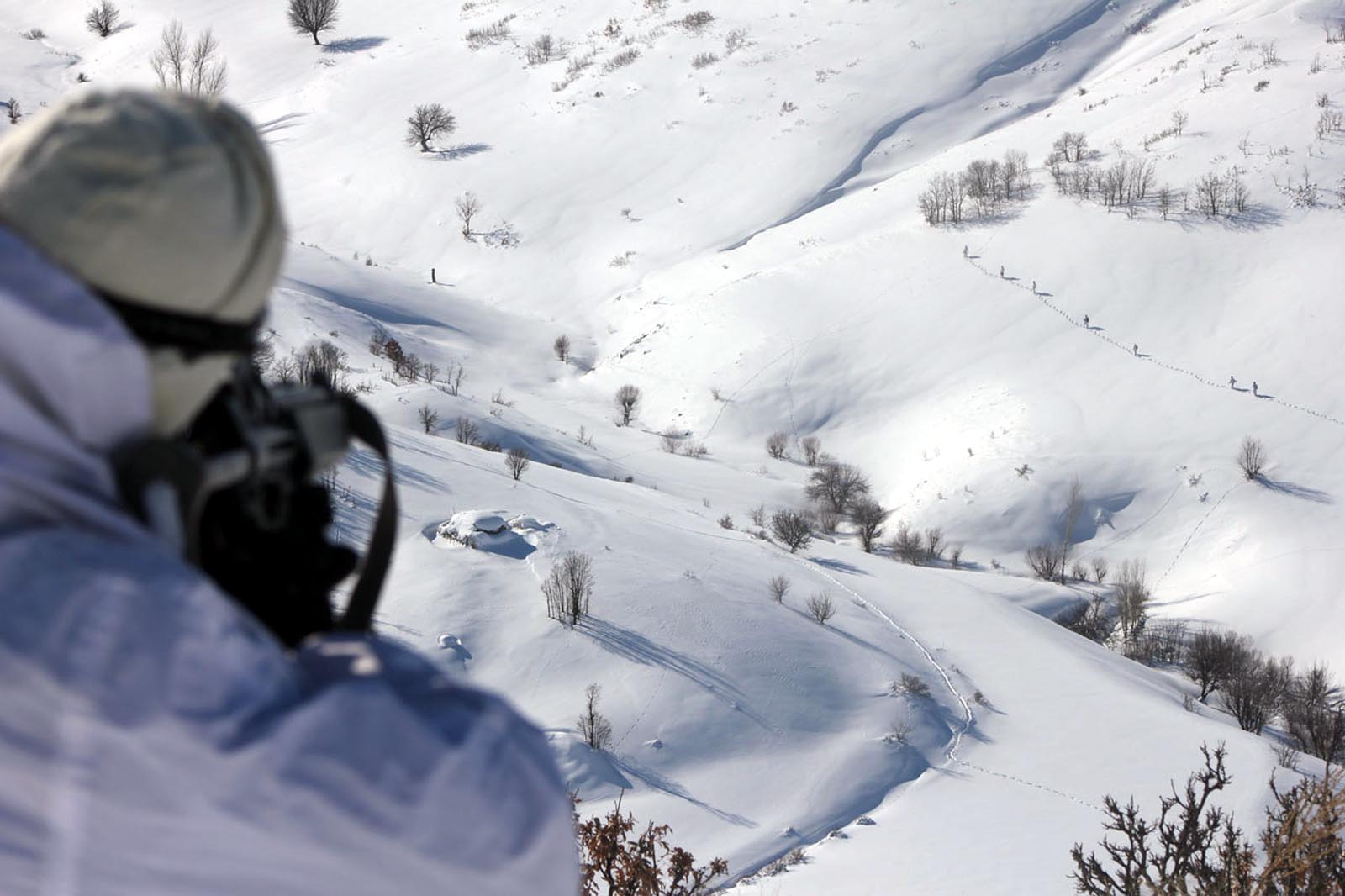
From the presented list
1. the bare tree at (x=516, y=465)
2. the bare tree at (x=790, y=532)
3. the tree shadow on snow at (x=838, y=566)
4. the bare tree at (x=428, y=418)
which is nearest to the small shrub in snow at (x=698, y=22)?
the bare tree at (x=428, y=418)

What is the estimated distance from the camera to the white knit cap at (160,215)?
63cm

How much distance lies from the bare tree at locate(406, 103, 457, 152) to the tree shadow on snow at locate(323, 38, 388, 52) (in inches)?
367

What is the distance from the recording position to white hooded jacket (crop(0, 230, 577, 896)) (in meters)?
0.52

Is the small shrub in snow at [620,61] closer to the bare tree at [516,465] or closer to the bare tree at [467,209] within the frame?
the bare tree at [467,209]

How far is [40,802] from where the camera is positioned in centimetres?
53

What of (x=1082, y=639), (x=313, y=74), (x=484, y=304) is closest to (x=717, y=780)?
(x=1082, y=639)

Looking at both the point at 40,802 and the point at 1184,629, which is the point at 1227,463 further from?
the point at 40,802

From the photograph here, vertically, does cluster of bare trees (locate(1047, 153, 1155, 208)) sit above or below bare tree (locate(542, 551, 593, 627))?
below

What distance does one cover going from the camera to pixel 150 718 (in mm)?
529

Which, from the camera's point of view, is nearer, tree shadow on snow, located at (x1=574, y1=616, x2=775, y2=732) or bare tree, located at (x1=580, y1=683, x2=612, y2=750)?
bare tree, located at (x1=580, y1=683, x2=612, y2=750)

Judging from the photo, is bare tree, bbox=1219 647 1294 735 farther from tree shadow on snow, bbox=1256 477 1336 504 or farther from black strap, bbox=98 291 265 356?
black strap, bbox=98 291 265 356

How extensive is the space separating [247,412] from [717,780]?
8.96 metres

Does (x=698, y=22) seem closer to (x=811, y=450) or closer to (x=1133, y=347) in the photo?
(x=811, y=450)

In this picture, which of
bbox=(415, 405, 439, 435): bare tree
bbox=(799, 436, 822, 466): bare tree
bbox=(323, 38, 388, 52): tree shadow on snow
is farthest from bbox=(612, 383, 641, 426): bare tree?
bbox=(323, 38, 388, 52): tree shadow on snow
